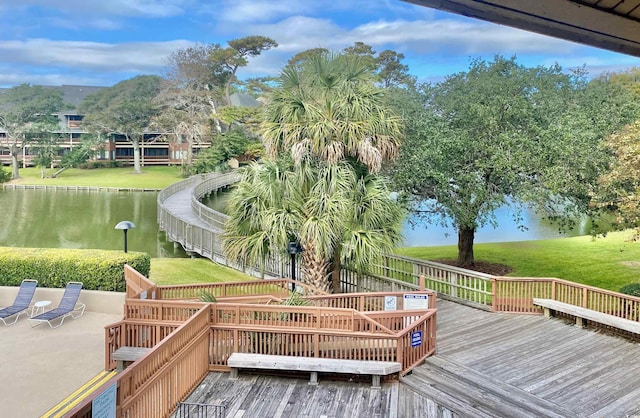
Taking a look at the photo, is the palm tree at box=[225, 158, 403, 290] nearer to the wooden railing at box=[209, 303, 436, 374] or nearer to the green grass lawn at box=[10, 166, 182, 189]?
the wooden railing at box=[209, 303, 436, 374]

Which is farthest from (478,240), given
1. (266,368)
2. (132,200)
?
(132,200)

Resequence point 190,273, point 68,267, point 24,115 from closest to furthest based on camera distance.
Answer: point 68,267, point 190,273, point 24,115

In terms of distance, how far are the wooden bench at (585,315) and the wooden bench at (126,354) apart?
312 inches

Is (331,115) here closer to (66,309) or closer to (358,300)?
(358,300)

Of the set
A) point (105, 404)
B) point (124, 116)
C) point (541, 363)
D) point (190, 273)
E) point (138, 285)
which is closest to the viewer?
point (105, 404)

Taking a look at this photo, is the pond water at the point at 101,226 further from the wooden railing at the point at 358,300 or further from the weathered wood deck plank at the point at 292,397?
the weathered wood deck plank at the point at 292,397

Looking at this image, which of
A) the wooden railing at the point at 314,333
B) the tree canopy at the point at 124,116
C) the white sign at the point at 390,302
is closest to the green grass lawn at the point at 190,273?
the wooden railing at the point at 314,333

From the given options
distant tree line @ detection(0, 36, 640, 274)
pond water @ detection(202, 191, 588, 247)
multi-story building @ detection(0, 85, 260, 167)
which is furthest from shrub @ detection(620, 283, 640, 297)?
multi-story building @ detection(0, 85, 260, 167)

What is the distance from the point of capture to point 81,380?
→ 7.55m

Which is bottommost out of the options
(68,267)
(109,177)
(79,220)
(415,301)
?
(415,301)

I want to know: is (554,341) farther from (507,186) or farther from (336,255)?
(507,186)

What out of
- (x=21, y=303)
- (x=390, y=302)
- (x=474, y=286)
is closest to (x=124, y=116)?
(x=21, y=303)

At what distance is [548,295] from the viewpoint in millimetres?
10422

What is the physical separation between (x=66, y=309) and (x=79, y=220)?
21004 millimetres
